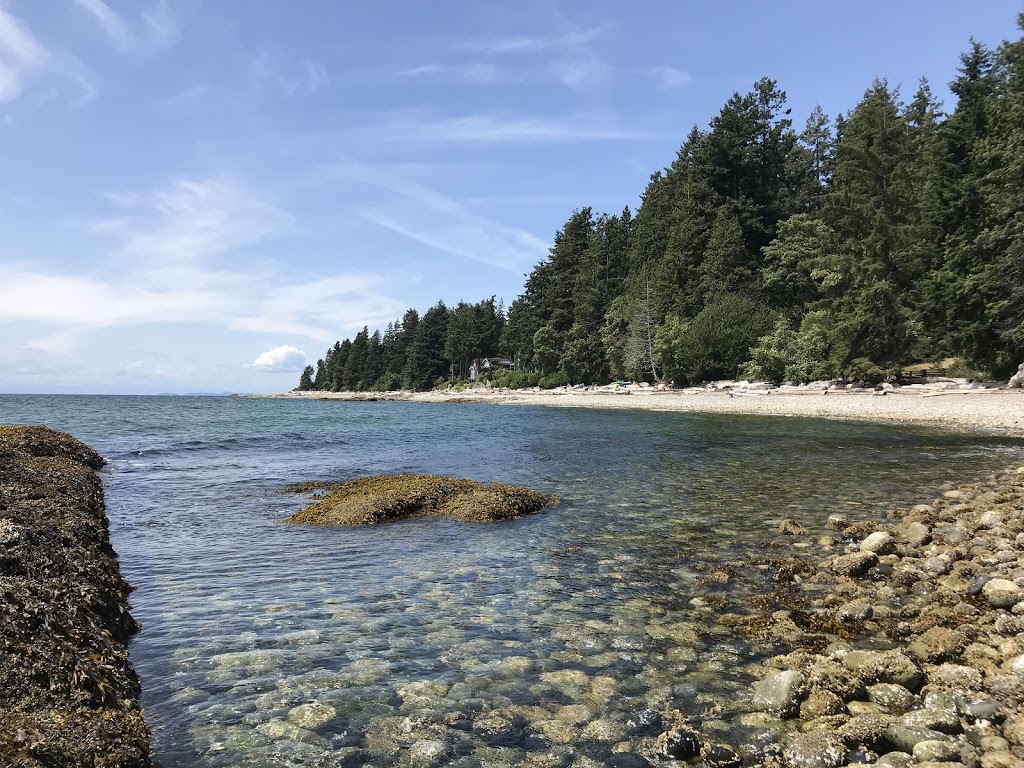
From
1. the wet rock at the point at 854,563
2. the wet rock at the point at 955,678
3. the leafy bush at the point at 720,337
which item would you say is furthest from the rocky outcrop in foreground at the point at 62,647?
the leafy bush at the point at 720,337

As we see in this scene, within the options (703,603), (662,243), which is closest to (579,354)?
(662,243)

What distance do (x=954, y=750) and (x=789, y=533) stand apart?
6.60 meters

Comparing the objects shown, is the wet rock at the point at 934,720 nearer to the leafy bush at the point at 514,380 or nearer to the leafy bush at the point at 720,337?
the leafy bush at the point at 720,337

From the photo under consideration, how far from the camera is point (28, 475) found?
36.2ft

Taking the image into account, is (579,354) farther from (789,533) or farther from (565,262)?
(789,533)

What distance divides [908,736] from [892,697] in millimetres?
693

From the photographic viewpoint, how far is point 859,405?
36.5 m

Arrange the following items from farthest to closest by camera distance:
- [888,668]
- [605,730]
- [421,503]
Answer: [421,503] → [888,668] → [605,730]

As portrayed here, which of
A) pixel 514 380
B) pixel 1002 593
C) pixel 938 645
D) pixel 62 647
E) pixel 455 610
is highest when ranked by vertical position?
pixel 514 380

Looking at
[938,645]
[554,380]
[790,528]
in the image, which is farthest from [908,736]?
[554,380]

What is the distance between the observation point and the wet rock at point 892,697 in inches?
174

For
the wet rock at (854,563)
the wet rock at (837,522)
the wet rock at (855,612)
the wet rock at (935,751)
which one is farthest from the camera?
the wet rock at (837,522)

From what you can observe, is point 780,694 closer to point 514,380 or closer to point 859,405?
point 859,405

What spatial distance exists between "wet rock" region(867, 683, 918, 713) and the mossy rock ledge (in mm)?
7907
